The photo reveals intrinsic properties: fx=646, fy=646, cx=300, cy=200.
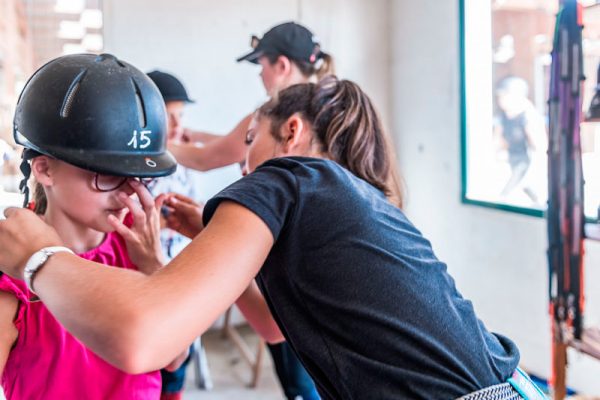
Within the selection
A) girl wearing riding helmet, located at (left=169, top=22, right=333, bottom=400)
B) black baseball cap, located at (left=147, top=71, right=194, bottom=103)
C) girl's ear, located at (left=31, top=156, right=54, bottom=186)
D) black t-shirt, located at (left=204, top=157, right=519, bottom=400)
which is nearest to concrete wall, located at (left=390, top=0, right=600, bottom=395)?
girl wearing riding helmet, located at (left=169, top=22, right=333, bottom=400)

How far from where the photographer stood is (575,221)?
2543 mm

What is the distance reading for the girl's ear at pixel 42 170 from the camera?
3.92 ft

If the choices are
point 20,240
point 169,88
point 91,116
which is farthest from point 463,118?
point 20,240

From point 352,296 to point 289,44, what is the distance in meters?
1.74

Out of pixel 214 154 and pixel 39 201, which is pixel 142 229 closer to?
pixel 39 201

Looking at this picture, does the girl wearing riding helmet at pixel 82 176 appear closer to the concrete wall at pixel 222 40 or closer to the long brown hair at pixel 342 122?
the long brown hair at pixel 342 122

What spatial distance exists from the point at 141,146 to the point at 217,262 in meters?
0.43

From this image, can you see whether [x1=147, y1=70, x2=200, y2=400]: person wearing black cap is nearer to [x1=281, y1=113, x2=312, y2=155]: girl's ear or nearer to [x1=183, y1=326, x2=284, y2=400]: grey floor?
[x1=183, y1=326, x2=284, y2=400]: grey floor

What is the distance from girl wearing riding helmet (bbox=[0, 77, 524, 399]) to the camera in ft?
2.40

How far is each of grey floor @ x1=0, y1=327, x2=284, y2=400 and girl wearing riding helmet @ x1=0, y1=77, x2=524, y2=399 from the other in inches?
96.3

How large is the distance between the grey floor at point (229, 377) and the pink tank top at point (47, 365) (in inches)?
86.4

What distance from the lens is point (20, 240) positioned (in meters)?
0.85

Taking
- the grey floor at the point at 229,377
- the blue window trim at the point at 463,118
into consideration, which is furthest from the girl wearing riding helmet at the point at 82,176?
the blue window trim at the point at 463,118

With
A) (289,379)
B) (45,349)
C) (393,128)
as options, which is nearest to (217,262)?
(45,349)
